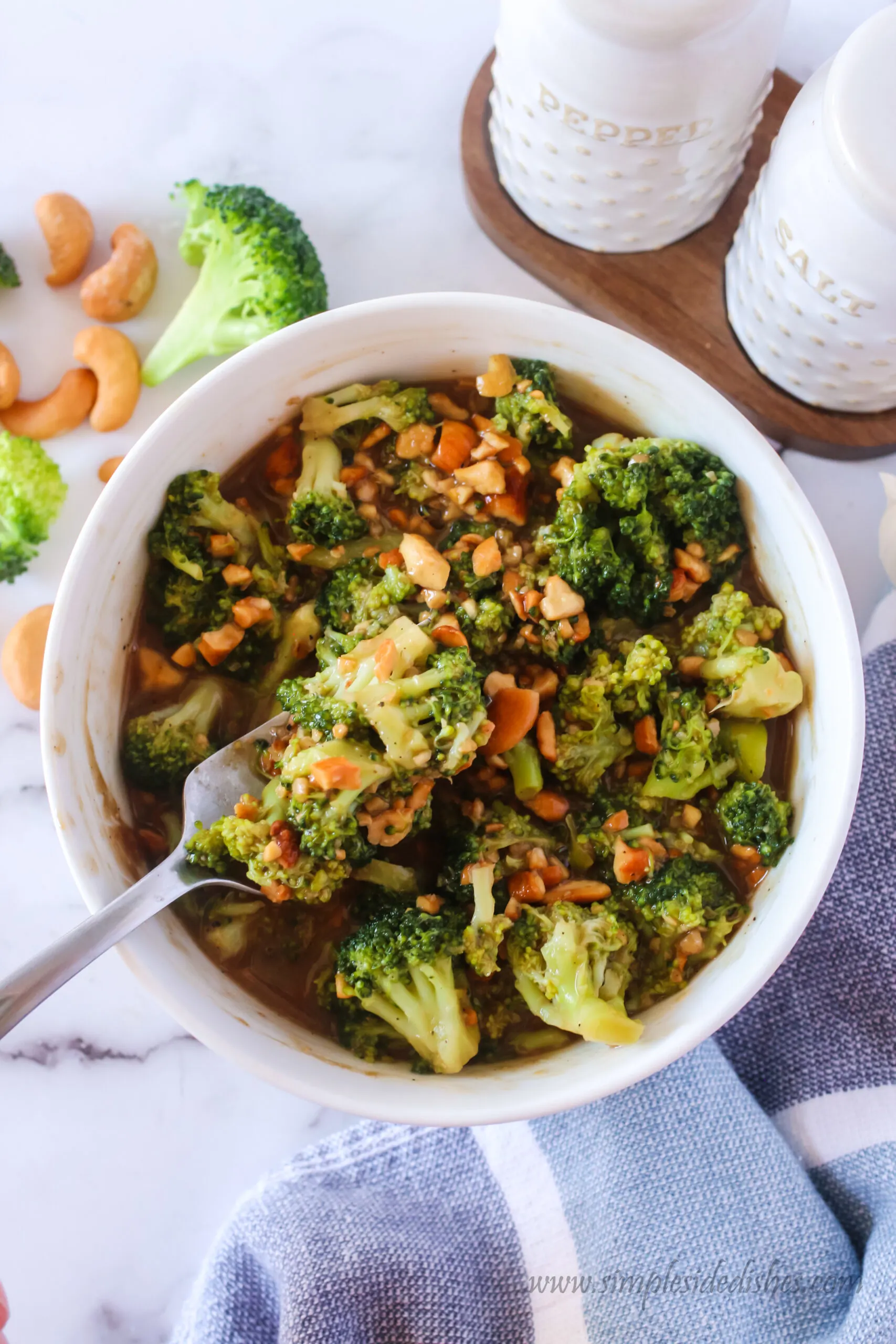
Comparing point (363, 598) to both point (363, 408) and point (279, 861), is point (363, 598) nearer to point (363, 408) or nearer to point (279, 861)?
point (363, 408)

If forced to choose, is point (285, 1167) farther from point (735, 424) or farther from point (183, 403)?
point (735, 424)

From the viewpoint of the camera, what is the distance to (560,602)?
208 cm

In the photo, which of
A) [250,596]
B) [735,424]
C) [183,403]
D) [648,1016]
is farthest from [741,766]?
[183,403]

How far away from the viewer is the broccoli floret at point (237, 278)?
2.45m

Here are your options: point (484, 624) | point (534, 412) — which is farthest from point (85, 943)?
point (534, 412)

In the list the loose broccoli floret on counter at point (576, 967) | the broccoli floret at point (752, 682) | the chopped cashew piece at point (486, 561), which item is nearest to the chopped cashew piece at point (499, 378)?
the chopped cashew piece at point (486, 561)

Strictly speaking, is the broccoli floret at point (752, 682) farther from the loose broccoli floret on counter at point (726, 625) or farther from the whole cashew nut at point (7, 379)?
the whole cashew nut at point (7, 379)

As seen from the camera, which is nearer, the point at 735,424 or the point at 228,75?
the point at 735,424

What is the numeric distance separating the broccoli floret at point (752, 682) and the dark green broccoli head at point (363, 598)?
637 mm

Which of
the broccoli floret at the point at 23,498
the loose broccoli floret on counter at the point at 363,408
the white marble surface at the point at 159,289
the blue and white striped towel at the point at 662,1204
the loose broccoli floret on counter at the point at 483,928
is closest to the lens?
the loose broccoli floret on counter at the point at 483,928

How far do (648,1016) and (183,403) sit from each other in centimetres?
150

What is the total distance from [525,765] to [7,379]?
1.62 metres

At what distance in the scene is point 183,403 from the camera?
204 centimetres

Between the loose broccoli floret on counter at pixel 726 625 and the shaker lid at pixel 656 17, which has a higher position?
the shaker lid at pixel 656 17
